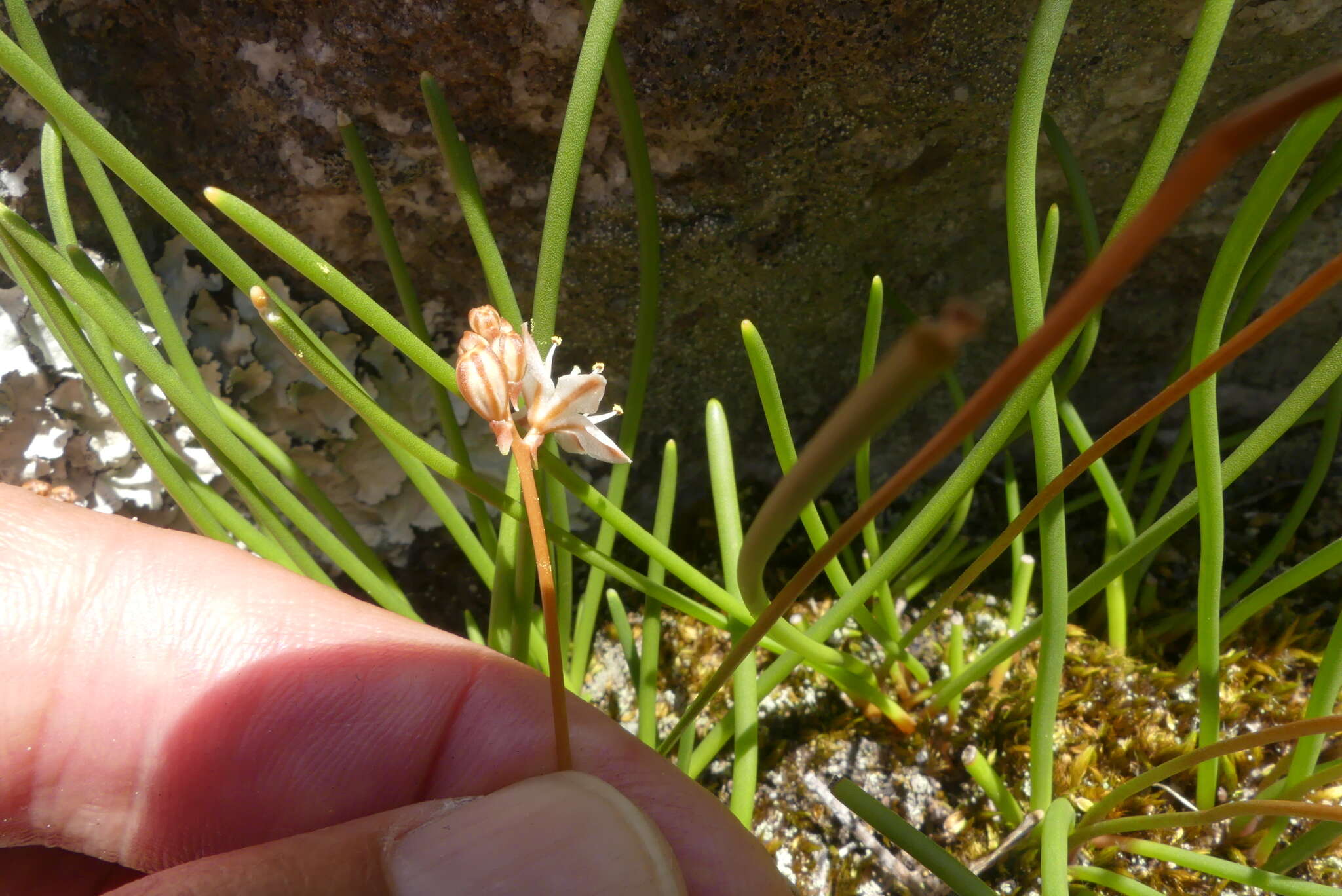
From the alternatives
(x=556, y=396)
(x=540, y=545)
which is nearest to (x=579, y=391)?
(x=556, y=396)

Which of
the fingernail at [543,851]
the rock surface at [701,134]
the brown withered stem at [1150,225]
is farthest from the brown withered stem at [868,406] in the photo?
the rock surface at [701,134]

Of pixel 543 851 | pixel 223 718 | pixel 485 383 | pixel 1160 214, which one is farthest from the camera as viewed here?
pixel 223 718

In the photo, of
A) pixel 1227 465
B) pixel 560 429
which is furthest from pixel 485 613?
pixel 1227 465

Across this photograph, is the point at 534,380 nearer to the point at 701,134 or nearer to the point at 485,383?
the point at 485,383

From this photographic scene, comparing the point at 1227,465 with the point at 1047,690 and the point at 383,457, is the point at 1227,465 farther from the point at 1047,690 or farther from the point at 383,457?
the point at 383,457

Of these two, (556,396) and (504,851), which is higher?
(556,396)

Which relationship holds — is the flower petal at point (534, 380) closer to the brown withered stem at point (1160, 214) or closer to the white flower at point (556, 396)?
the white flower at point (556, 396)
